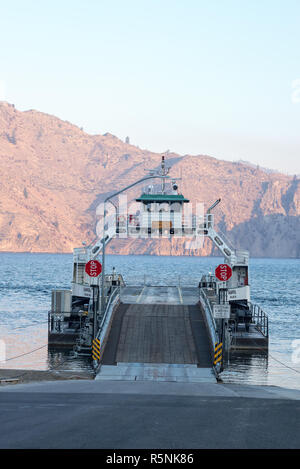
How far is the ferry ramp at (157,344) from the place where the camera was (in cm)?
2797

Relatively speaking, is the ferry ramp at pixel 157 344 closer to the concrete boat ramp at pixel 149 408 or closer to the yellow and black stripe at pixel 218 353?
the concrete boat ramp at pixel 149 408

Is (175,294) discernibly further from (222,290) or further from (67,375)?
(67,375)

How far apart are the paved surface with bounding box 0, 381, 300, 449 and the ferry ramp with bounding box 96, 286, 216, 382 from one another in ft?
20.5

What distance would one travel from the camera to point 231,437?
43.3 ft

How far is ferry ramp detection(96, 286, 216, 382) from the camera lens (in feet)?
91.8

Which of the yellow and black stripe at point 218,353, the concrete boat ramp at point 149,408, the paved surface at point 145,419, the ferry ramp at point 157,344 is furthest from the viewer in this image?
the yellow and black stripe at point 218,353

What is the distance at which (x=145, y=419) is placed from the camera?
14945 millimetres

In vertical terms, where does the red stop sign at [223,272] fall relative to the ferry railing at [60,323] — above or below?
above

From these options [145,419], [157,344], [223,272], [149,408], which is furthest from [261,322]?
[145,419]

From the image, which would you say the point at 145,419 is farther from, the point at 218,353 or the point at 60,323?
the point at 60,323

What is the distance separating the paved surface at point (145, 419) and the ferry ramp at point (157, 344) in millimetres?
6239

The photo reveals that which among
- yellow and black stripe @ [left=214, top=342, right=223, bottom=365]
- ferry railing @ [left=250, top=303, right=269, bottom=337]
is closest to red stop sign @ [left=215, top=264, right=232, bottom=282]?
ferry railing @ [left=250, top=303, right=269, bottom=337]

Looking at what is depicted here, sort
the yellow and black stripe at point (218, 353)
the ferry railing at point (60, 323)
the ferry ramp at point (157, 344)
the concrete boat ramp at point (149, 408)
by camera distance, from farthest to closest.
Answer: the ferry railing at point (60, 323) < the yellow and black stripe at point (218, 353) < the ferry ramp at point (157, 344) < the concrete boat ramp at point (149, 408)

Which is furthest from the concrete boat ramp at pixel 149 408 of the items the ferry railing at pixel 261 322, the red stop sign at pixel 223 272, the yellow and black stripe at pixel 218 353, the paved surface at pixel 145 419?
the ferry railing at pixel 261 322
